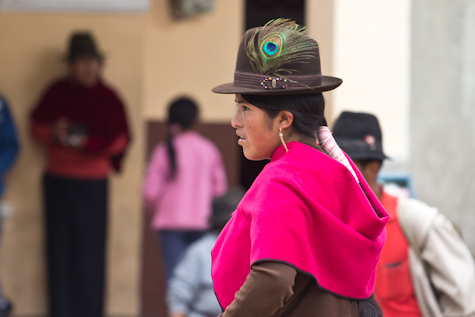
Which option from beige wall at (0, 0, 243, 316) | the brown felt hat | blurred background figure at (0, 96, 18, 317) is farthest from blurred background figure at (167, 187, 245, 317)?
beige wall at (0, 0, 243, 316)

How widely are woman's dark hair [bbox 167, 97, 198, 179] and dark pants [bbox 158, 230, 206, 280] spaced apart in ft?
1.48

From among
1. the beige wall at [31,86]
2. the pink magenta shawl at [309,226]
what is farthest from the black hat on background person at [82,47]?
the pink magenta shawl at [309,226]

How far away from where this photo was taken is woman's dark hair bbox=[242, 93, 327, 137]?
2.31 m

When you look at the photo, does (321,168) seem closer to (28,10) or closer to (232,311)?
(232,311)

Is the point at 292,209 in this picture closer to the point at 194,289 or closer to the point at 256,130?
the point at 256,130

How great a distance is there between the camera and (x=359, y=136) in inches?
142

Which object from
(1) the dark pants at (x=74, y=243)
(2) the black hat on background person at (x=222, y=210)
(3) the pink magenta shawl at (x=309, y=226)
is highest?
(3) the pink magenta shawl at (x=309, y=226)

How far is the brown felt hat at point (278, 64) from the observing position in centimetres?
228

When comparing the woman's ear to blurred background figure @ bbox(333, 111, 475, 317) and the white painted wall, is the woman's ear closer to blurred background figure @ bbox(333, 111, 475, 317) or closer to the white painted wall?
blurred background figure @ bbox(333, 111, 475, 317)

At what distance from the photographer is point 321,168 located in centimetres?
224

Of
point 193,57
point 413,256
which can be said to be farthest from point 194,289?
point 193,57

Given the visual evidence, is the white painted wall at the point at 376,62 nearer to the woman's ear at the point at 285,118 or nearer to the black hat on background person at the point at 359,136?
the black hat on background person at the point at 359,136

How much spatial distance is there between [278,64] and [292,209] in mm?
421

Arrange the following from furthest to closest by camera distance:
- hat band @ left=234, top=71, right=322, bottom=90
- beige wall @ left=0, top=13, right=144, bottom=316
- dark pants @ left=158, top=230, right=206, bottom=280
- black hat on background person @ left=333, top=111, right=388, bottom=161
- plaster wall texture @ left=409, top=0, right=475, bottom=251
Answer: beige wall @ left=0, top=13, right=144, bottom=316
dark pants @ left=158, top=230, right=206, bottom=280
plaster wall texture @ left=409, top=0, right=475, bottom=251
black hat on background person @ left=333, top=111, right=388, bottom=161
hat band @ left=234, top=71, right=322, bottom=90
